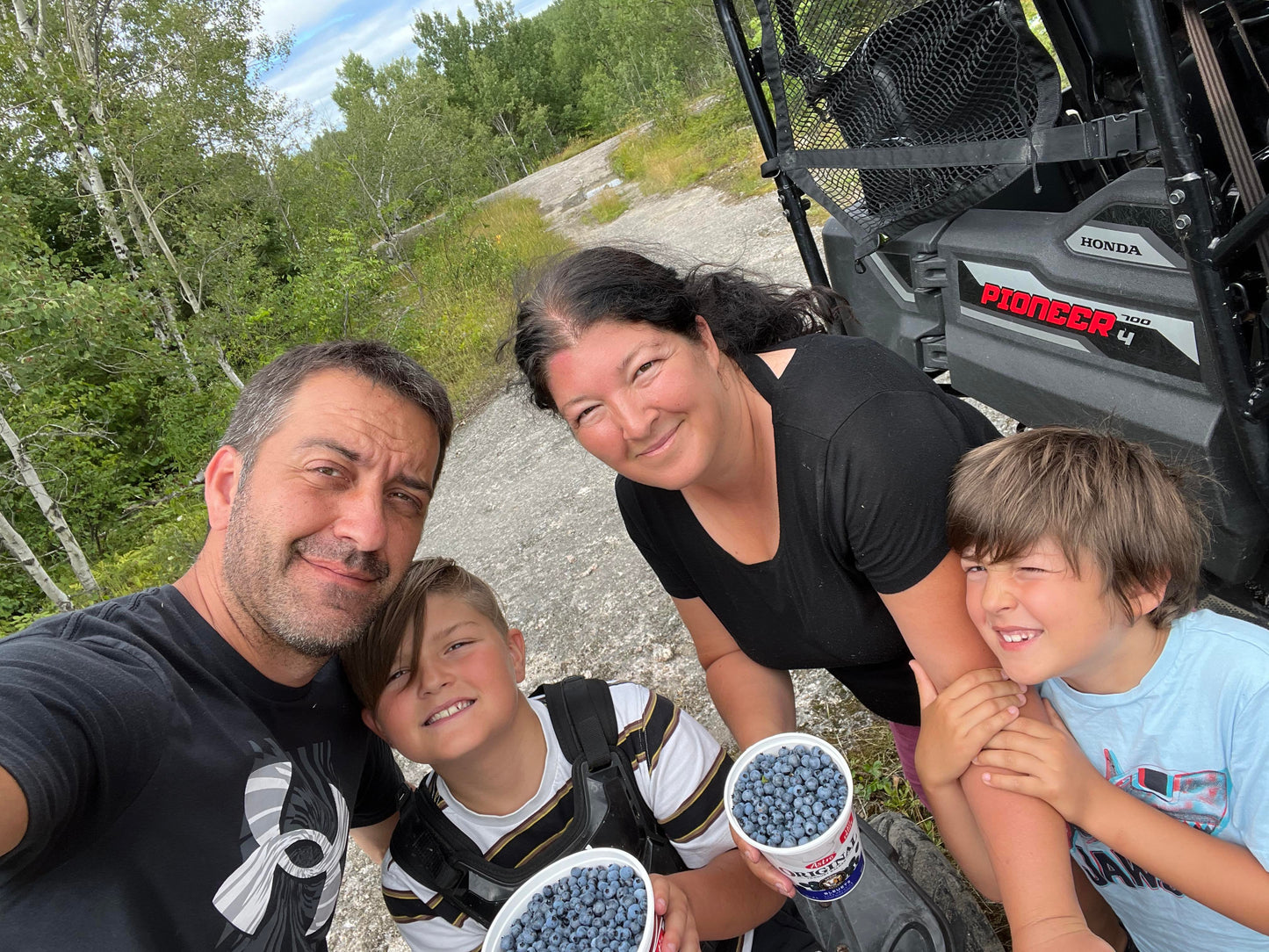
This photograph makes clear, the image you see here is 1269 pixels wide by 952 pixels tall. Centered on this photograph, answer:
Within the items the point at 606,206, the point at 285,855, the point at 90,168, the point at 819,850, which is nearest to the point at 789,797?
the point at 819,850

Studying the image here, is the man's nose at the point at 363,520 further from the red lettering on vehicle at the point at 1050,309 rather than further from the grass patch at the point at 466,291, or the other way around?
the grass patch at the point at 466,291

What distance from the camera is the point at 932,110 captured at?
6.78 feet

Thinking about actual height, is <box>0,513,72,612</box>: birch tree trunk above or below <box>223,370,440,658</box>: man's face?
below

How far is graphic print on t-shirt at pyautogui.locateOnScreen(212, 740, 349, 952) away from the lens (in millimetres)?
1169

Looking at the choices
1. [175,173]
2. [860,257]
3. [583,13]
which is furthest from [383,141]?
[583,13]

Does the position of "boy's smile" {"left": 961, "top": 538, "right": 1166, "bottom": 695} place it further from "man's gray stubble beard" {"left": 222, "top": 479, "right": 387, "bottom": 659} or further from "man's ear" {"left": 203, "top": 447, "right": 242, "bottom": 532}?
"man's ear" {"left": 203, "top": 447, "right": 242, "bottom": 532}

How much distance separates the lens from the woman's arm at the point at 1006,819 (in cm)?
110

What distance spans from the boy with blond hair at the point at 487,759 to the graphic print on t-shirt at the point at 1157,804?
22.9 inches

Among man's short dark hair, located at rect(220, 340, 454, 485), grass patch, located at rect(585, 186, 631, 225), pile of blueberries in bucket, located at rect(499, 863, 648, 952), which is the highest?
grass patch, located at rect(585, 186, 631, 225)

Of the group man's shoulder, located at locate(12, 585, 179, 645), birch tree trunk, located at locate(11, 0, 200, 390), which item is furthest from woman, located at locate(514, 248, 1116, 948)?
birch tree trunk, located at locate(11, 0, 200, 390)

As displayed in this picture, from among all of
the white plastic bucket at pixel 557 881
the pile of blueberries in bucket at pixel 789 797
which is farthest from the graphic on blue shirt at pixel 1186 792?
the white plastic bucket at pixel 557 881

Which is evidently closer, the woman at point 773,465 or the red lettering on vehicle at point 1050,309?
the woman at point 773,465

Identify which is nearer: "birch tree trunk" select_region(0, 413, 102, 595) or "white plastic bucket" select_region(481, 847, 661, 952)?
"white plastic bucket" select_region(481, 847, 661, 952)

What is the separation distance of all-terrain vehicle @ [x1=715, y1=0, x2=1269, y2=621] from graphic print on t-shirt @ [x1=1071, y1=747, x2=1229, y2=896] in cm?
54
